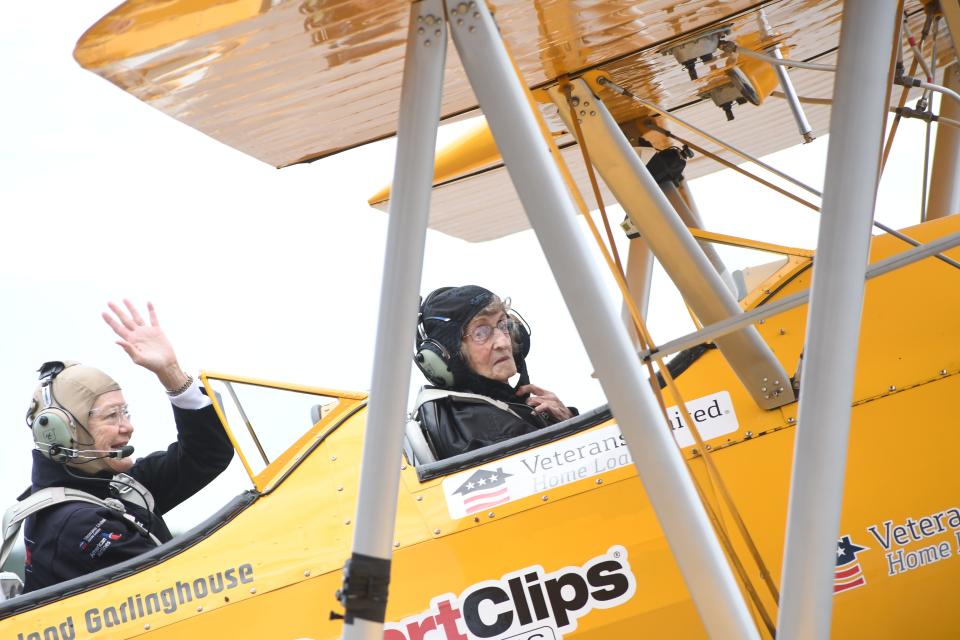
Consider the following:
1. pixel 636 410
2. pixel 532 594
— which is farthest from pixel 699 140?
pixel 636 410

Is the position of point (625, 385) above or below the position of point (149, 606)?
above

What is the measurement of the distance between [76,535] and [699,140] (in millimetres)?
3360

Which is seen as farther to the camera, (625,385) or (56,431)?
(56,431)

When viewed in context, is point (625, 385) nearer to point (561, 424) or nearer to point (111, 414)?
point (561, 424)

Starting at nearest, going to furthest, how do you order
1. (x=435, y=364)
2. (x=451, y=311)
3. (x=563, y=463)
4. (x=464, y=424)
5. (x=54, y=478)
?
(x=563, y=463) < (x=464, y=424) < (x=54, y=478) < (x=435, y=364) < (x=451, y=311)

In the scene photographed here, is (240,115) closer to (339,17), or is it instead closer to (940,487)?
(339,17)

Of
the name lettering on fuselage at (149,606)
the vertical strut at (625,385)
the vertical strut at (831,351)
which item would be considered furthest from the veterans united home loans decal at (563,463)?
the vertical strut at (831,351)

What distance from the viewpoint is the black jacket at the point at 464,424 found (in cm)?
309

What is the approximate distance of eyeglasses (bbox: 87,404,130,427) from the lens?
3433mm

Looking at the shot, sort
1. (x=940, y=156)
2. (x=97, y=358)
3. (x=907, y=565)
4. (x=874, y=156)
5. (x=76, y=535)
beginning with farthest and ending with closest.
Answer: (x=97, y=358)
(x=940, y=156)
(x=76, y=535)
(x=907, y=565)
(x=874, y=156)

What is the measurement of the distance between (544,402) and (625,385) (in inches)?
60.1

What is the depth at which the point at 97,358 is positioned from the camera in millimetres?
9273

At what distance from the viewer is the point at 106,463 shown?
11.3ft

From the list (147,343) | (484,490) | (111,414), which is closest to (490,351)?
(484,490)
